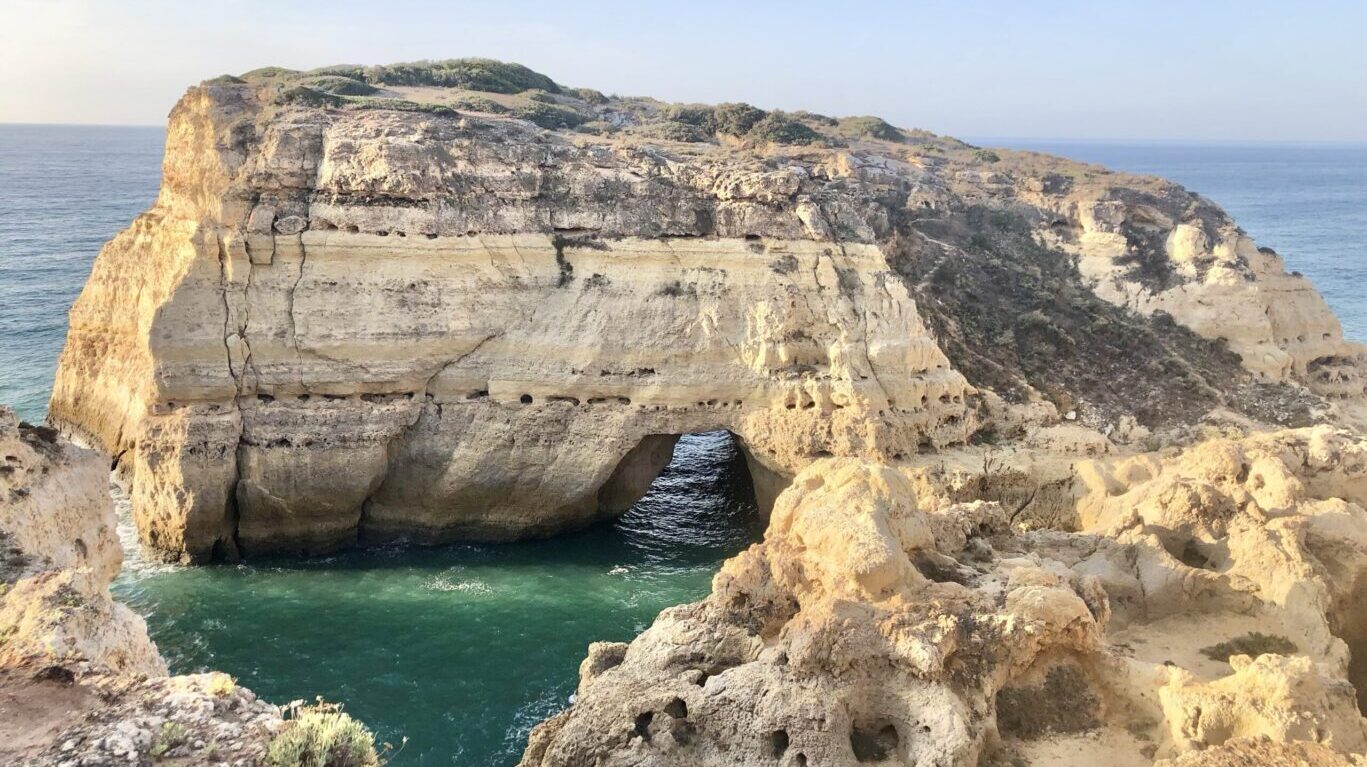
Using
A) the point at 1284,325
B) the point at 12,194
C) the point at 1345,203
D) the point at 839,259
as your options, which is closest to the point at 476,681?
the point at 839,259

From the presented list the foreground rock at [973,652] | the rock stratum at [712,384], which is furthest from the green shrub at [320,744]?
the rock stratum at [712,384]

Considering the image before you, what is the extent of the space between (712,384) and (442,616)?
24.9 feet

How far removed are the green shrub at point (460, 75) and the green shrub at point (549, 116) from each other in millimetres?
5118

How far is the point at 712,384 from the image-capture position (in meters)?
21.6

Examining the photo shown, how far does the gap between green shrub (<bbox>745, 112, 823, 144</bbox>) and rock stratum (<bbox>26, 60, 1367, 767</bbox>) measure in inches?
177

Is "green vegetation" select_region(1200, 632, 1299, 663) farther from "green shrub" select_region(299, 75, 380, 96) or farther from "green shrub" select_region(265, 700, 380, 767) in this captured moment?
"green shrub" select_region(299, 75, 380, 96)

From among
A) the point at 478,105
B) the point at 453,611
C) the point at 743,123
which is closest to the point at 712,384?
the point at 453,611

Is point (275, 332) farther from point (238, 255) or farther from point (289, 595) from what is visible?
point (289, 595)

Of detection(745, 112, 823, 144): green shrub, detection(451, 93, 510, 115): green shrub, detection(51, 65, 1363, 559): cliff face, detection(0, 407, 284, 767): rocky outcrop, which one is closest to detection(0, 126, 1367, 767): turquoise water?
detection(51, 65, 1363, 559): cliff face

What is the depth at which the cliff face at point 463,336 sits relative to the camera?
20.6 metres

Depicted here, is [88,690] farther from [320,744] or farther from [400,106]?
[400,106]

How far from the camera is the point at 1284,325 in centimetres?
2781

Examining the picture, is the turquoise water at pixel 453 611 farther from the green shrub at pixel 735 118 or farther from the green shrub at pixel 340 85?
the green shrub at pixel 340 85

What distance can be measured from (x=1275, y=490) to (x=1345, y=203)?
104368 millimetres
